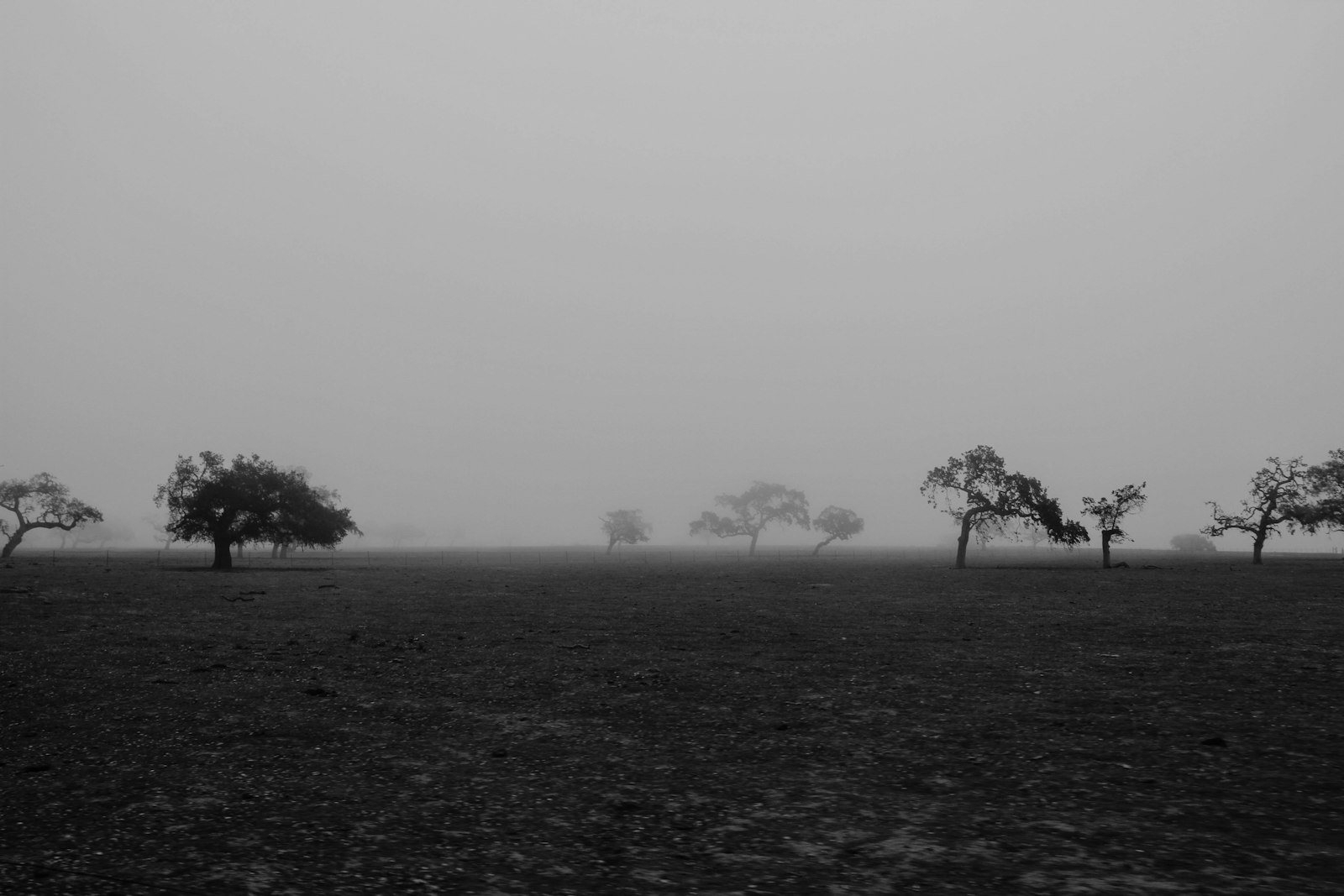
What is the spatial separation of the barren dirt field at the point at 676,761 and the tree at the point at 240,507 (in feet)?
148

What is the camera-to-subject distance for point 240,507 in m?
68.2

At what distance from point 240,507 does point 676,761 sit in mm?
67806

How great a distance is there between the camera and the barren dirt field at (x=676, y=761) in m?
7.24

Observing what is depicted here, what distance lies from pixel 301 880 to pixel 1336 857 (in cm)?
912

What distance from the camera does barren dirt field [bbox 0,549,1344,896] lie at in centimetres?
724

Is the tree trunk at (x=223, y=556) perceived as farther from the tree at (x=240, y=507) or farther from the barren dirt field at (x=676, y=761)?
the barren dirt field at (x=676, y=761)

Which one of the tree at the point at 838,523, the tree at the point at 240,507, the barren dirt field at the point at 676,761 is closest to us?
the barren dirt field at the point at 676,761

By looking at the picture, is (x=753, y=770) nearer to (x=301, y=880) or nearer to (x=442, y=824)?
(x=442, y=824)

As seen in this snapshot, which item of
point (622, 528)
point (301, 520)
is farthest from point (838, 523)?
point (301, 520)

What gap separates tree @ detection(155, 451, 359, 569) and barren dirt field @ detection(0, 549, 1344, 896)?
4505 cm

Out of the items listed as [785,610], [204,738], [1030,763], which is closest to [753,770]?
[1030,763]

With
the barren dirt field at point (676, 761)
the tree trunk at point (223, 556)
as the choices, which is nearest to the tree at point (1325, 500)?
the barren dirt field at point (676, 761)

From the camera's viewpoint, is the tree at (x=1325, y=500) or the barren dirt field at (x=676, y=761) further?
the tree at (x=1325, y=500)

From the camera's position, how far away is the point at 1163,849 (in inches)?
293
